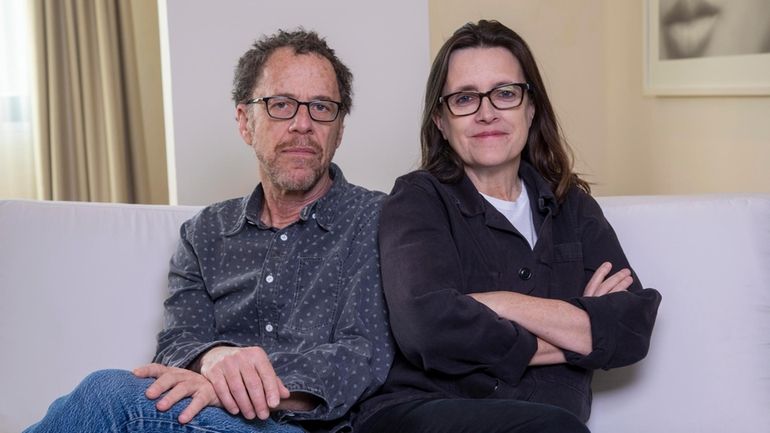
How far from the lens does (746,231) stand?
6.81ft

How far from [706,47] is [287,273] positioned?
193cm

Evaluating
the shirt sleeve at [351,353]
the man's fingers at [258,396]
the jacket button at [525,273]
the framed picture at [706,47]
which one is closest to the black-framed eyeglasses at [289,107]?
the shirt sleeve at [351,353]

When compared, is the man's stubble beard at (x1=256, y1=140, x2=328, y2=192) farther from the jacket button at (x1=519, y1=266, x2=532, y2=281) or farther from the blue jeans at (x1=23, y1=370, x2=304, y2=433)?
the blue jeans at (x1=23, y1=370, x2=304, y2=433)

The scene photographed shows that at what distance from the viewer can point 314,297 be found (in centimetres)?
189

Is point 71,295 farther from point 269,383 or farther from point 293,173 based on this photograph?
point 269,383

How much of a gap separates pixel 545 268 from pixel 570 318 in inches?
6.2

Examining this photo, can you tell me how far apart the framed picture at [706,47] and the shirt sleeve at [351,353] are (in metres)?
1.58

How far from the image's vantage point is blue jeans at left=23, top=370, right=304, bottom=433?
1.44 m

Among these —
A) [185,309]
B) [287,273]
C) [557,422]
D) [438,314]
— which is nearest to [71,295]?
[185,309]

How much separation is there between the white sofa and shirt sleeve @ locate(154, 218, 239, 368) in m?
0.11

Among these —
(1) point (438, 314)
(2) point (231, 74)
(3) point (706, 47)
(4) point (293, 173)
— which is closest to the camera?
(1) point (438, 314)

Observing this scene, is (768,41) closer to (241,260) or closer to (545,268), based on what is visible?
(545,268)

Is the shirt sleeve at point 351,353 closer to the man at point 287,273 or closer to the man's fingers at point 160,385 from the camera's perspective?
the man at point 287,273

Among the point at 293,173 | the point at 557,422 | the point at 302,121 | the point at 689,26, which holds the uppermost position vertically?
the point at 689,26
